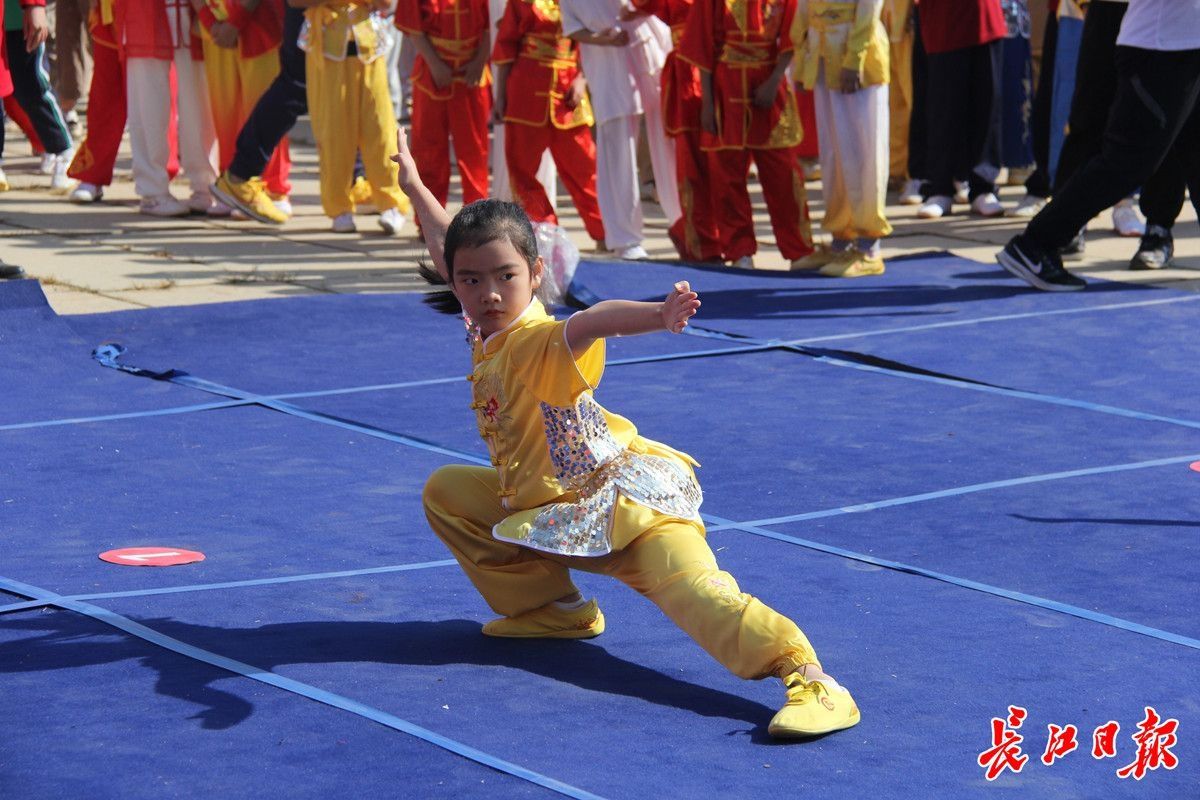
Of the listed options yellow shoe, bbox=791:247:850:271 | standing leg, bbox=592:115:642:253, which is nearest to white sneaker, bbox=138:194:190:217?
standing leg, bbox=592:115:642:253

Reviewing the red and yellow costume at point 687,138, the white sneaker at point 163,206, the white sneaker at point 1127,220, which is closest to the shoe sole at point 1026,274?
the red and yellow costume at point 687,138

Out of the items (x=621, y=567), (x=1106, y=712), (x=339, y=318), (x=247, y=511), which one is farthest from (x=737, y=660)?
(x=339, y=318)

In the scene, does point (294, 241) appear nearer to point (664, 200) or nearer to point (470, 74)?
point (470, 74)

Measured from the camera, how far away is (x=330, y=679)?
3.10m

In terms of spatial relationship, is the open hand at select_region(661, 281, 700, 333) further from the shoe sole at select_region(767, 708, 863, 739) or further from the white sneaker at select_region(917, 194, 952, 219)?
the white sneaker at select_region(917, 194, 952, 219)

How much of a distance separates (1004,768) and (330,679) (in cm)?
111

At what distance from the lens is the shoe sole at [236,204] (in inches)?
360

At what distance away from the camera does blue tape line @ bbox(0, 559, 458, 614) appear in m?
3.49

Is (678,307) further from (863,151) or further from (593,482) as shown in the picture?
(863,151)

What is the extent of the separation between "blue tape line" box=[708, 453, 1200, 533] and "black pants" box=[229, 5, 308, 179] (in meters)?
5.21

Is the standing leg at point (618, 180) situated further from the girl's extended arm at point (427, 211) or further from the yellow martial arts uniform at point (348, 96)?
the girl's extended arm at point (427, 211)


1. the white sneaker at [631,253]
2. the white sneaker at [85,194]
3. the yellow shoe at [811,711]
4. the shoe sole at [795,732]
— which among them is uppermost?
the white sneaker at [85,194]

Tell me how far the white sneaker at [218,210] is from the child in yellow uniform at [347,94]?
847 millimetres

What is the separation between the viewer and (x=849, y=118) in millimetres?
7590
